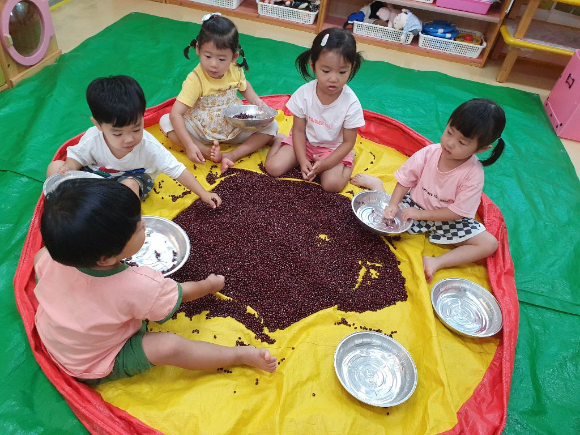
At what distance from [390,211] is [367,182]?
38cm

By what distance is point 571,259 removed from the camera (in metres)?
2.20

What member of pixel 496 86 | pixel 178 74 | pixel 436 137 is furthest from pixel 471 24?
pixel 178 74

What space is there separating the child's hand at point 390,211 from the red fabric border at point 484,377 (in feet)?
1.70

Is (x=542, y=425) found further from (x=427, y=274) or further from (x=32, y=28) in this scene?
(x=32, y=28)

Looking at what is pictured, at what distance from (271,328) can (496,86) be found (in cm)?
324

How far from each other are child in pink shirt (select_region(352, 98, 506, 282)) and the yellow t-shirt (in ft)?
3.65

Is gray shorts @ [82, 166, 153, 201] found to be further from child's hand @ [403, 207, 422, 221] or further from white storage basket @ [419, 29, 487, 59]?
white storage basket @ [419, 29, 487, 59]

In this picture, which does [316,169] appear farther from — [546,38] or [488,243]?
[546,38]

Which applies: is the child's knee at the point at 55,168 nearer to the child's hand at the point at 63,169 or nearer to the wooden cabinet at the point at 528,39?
the child's hand at the point at 63,169

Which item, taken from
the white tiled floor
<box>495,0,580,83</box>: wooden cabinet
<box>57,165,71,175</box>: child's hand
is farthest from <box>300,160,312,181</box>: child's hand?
<box>495,0,580,83</box>: wooden cabinet

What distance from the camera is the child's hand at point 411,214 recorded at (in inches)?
80.1

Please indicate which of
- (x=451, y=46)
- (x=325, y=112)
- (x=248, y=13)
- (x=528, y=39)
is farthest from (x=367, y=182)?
(x=248, y=13)

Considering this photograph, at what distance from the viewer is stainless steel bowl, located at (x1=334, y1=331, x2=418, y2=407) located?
1.53 m

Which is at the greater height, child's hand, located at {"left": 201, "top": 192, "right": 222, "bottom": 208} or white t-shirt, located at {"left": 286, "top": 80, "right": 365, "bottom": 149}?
white t-shirt, located at {"left": 286, "top": 80, "right": 365, "bottom": 149}
